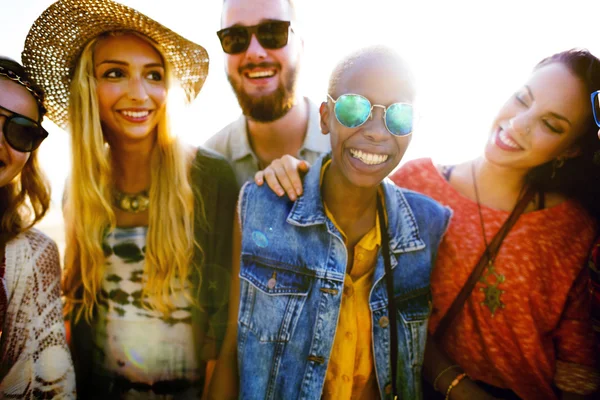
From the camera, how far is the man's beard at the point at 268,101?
10.7 feet

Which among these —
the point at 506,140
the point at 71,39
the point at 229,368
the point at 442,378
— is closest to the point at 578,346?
the point at 442,378

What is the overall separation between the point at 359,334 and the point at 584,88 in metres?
1.77

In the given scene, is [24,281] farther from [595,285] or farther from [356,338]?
[595,285]

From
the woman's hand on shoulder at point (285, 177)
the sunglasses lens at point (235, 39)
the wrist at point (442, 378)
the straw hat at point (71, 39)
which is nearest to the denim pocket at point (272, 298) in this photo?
the woman's hand on shoulder at point (285, 177)

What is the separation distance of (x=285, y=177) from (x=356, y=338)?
897 mm

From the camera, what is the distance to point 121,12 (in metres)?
2.30

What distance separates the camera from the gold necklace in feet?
8.29

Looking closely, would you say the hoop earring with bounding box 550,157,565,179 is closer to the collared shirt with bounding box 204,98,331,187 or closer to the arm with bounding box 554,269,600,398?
the arm with bounding box 554,269,600,398

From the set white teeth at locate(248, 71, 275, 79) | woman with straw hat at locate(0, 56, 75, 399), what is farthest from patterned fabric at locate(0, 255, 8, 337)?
white teeth at locate(248, 71, 275, 79)

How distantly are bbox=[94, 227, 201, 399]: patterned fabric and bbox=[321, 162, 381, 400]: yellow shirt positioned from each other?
37.6 inches

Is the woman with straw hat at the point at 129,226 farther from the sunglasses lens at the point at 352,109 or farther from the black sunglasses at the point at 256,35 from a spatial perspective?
the sunglasses lens at the point at 352,109

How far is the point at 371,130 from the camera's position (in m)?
1.86

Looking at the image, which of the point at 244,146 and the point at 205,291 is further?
the point at 244,146

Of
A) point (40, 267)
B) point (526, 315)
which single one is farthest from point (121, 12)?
point (526, 315)
